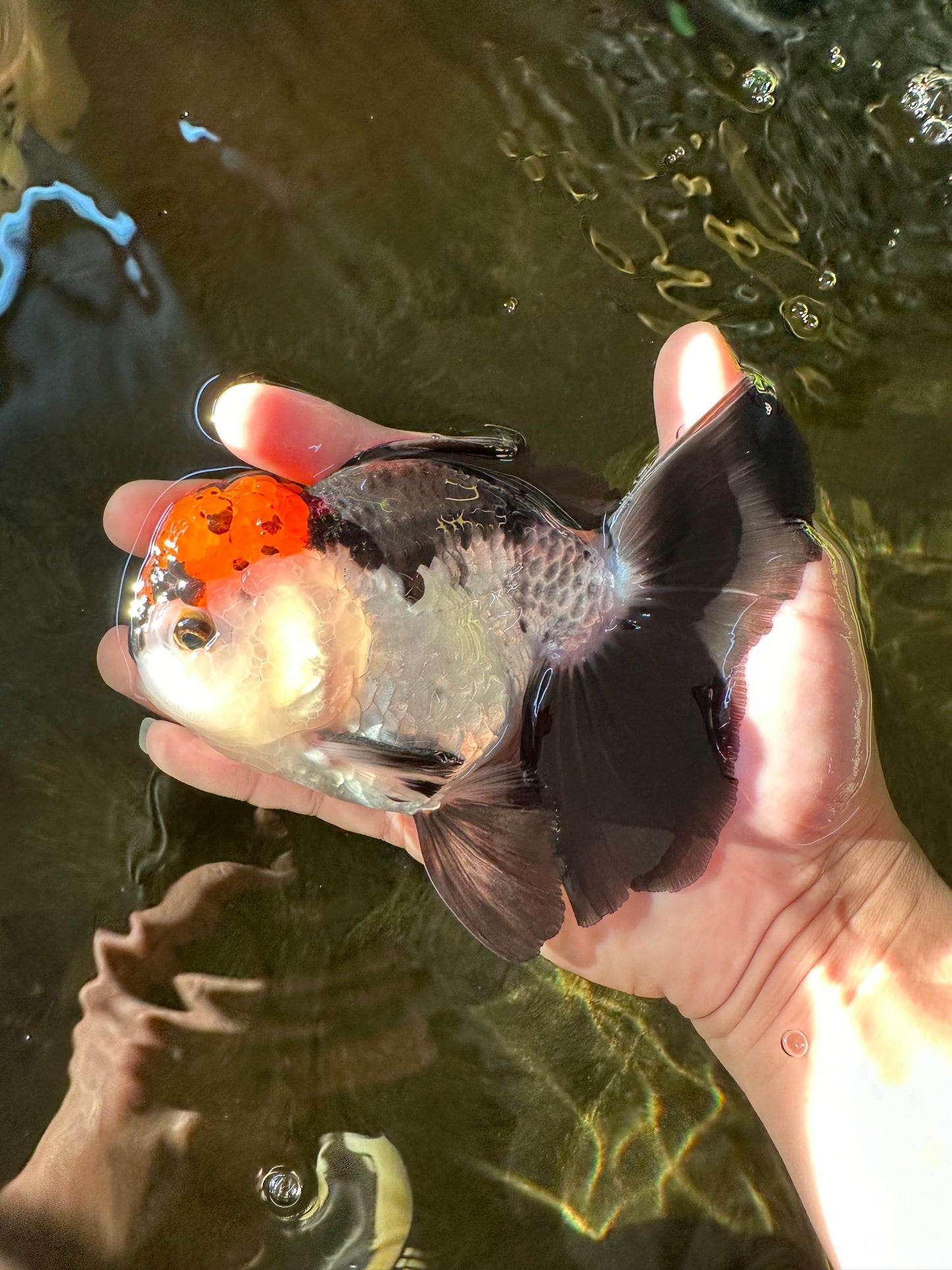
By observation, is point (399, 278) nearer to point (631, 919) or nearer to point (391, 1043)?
point (631, 919)

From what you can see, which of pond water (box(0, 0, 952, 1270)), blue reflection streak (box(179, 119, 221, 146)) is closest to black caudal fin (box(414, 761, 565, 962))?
pond water (box(0, 0, 952, 1270))

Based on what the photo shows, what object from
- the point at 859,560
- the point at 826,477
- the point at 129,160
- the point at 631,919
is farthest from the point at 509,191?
the point at 631,919

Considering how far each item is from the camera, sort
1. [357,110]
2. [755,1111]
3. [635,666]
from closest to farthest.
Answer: [635,666] < [755,1111] < [357,110]

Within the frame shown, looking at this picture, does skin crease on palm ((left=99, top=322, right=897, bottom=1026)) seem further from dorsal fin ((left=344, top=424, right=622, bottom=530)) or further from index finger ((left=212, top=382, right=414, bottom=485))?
dorsal fin ((left=344, top=424, right=622, bottom=530))

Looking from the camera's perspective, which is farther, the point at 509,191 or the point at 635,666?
the point at 509,191

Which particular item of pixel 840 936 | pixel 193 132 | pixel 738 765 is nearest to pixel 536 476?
pixel 738 765

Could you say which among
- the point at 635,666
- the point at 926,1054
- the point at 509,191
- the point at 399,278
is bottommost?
the point at 926,1054
